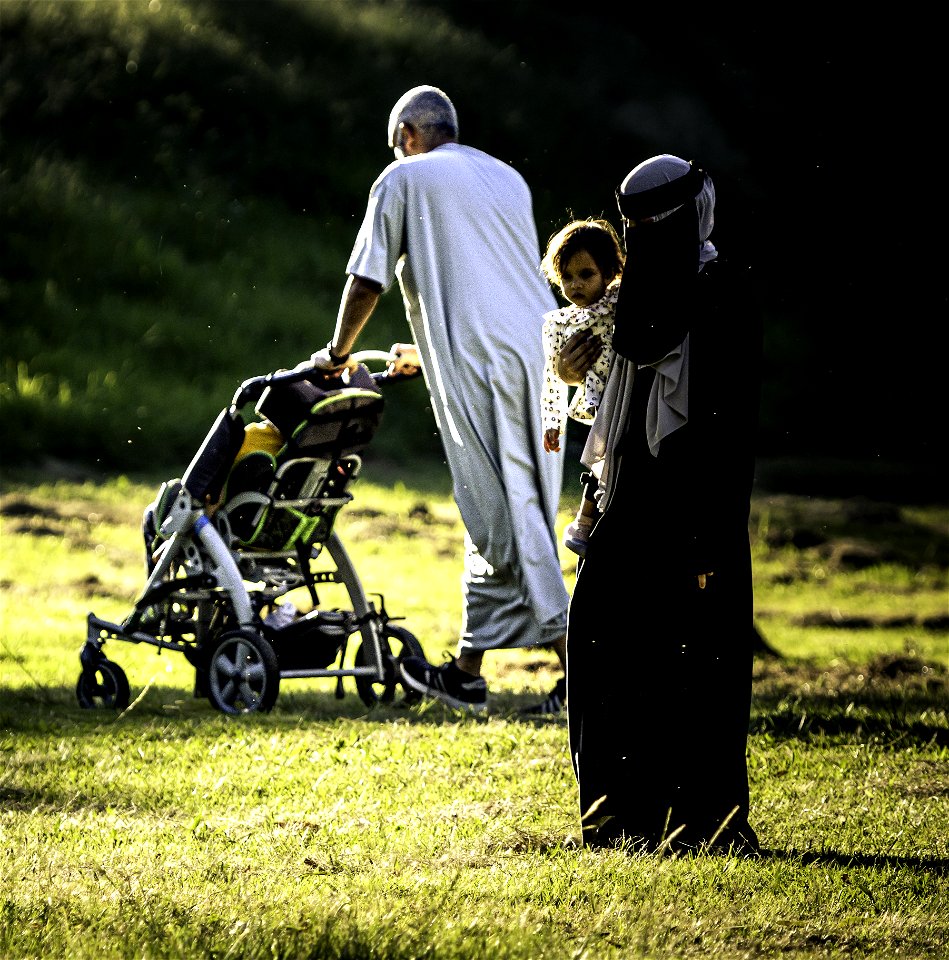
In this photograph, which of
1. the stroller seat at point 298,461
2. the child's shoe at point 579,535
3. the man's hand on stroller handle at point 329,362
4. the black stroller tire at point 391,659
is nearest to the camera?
the child's shoe at point 579,535

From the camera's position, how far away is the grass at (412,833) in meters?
3.88

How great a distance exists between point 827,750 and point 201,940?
10.5ft

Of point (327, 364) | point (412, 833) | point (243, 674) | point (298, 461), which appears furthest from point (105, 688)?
point (412, 833)

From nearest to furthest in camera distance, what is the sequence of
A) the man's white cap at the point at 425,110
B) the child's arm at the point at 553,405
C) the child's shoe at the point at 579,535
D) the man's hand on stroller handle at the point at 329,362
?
1. the child's shoe at the point at 579,535
2. the child's arm at the point at 553,405
3. the man's hand on stroller handle at the point at 329,362
4. the man's white cap at the point at 425,110

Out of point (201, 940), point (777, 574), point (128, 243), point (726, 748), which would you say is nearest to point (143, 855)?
point (201, 940)

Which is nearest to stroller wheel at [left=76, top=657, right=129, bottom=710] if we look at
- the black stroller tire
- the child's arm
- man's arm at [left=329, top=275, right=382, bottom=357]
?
the black stroller tire

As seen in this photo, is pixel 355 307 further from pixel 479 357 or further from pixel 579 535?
pixel 579 535

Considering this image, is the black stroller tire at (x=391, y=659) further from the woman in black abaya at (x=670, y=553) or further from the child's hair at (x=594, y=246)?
the child's hair at (x=594, y=246)

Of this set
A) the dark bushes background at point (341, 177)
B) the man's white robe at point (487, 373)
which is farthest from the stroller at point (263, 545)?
the dark bushes background at point (341, 177)

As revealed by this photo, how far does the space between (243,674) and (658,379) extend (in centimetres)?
291

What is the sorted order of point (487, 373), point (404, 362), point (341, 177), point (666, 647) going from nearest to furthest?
point (666, 647), point (487, 373), point (404, 362), point (341, 177)

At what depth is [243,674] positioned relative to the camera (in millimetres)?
6895

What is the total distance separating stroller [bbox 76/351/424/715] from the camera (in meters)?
6.80

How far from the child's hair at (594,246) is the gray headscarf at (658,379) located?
222 mm
